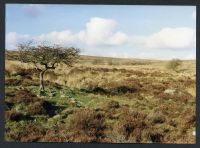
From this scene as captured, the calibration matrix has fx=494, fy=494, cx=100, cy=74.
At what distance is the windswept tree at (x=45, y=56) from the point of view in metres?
10.3

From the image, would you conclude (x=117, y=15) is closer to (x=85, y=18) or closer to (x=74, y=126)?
(x=85, y=18)

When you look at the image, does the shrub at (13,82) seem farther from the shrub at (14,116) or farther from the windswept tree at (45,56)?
the shrub at (14,116)

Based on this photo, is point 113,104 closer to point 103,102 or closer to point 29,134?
point 103,102

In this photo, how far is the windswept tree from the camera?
10344 mm

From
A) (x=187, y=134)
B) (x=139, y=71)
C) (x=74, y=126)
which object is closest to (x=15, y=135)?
(x=74, y=126)

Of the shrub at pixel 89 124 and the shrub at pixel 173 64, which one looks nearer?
the shrub at pixel 89 124

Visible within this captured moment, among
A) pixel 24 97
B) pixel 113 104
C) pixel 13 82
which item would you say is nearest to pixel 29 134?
pixel 24 97

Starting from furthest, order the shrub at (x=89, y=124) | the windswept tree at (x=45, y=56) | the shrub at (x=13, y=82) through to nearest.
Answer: the windswept tree at (x=45, y=56), the shrub at (x=13, y=82), the shrub at (x=89, y=124)

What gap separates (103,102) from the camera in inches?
406

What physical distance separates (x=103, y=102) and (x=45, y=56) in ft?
5.17

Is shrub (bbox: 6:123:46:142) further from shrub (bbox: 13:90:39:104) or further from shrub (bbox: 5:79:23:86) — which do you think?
shrub (bbox: 5:79:23:86)

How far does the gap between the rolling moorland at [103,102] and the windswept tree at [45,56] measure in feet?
0.36

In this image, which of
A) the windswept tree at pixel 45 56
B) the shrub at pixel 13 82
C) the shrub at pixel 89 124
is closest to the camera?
the shrub at pixel 89 124

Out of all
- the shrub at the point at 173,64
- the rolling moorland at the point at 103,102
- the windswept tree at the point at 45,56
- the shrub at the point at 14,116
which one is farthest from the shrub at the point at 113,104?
the shrub at the point at 14,116
